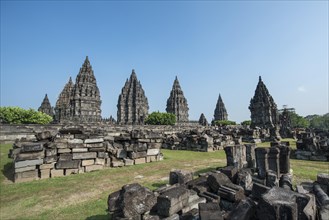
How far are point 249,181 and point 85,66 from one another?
199 feet

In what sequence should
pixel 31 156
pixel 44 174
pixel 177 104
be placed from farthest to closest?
pixel 177 104 → pixel 44 174 → pixel 31 156

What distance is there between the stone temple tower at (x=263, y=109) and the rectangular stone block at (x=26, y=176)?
148 ft

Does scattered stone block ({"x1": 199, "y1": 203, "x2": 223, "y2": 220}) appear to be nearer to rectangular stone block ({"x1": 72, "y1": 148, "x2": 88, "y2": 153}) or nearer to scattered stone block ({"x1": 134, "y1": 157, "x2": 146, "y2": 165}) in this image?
rectangular stone block ({"x1": 72, "y1": 148, "x2": 88, "y2": 153})

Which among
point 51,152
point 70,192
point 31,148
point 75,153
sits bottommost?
point 70,192

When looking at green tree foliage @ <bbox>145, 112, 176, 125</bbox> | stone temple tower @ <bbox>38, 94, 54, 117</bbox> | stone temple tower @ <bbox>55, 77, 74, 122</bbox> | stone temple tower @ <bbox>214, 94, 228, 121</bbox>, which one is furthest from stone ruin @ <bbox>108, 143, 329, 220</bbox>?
stone temple tower @ <bbox>214, 94, 228, 121</bbox>

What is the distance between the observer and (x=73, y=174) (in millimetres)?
7746

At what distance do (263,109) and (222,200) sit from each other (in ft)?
155


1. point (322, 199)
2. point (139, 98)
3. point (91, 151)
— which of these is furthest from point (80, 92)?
point (322, 199)

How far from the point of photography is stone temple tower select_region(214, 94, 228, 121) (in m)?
94.5

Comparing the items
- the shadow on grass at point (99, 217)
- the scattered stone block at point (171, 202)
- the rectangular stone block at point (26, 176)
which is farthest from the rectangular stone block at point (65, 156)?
the scattered stone block at point (171, 202)

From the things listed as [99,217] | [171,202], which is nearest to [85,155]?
[99,217]

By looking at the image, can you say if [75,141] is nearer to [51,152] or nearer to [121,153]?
[51,152]

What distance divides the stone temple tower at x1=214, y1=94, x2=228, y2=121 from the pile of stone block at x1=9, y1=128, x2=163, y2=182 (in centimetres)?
8795

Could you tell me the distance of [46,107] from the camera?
60812mm
